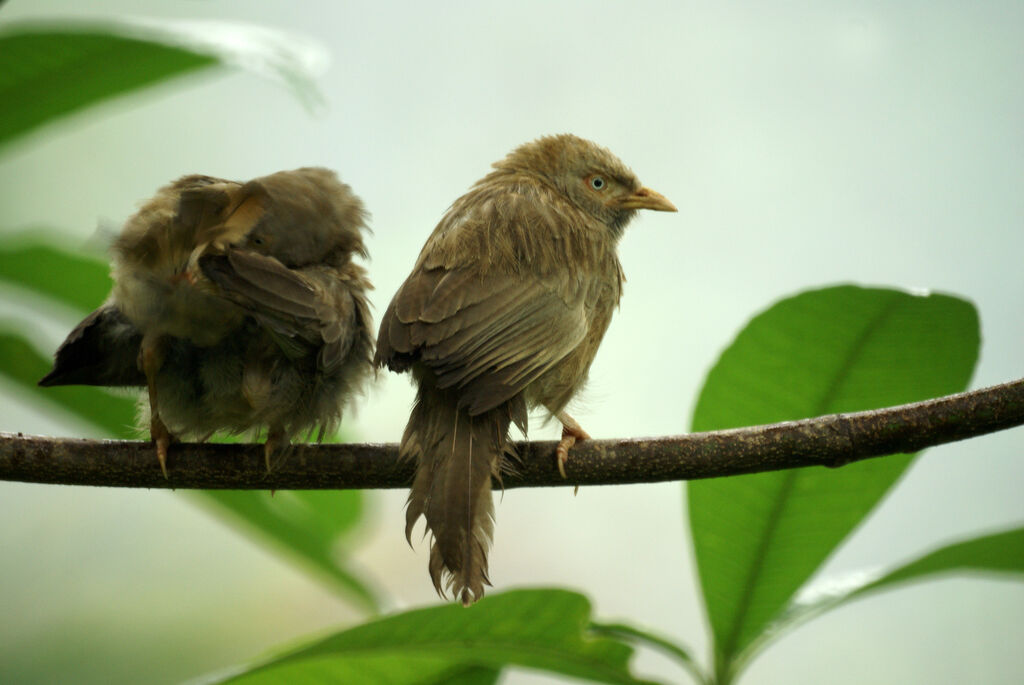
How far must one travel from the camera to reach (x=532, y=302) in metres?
2.76

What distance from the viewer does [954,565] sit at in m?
2.46

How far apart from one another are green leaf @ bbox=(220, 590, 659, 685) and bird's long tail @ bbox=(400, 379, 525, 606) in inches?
6.8

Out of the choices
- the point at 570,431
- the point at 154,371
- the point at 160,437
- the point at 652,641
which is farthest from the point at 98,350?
the point at 652,641

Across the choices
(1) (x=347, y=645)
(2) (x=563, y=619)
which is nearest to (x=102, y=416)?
(1) (x=347, y=645)

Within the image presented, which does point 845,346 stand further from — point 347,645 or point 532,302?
point 347,645

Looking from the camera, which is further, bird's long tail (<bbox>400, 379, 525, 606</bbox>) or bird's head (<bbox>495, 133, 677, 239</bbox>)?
bird's head (<bbox>495, 133, 677, 239</bbox>)

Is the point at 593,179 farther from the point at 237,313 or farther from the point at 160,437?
the point at 160,437

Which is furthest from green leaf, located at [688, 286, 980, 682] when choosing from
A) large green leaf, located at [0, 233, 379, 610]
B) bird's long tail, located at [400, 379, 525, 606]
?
large green leaf, located at [0, 233, 379, 610]

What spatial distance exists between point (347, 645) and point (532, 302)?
983mm

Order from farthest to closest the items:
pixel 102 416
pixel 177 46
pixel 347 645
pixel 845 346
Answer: pixel 102 416 < pixel 845 346 < pixel 177 46 < pixel 347 645

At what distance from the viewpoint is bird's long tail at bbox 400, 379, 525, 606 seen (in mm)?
2205

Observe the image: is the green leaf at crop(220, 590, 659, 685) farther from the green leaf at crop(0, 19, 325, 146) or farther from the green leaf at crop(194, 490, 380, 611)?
the green leaf at crop(0, 19, 325, 146)

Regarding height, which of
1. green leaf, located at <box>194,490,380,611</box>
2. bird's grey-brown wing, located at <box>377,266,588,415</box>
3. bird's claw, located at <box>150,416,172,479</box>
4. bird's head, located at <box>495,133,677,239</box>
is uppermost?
bird's head, located at <box>495,133,677,239</box>

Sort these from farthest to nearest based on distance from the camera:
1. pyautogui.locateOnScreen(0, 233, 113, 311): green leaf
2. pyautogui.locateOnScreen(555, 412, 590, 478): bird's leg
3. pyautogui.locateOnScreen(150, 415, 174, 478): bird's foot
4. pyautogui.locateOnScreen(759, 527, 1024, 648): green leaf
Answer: pyautogui.locateOnScreen(0, 233, 113, 311): green leaf < pyautogui.locateOnScreen(555, 412, 590, 478): bird's leg < pyautogui.locateOnScreen(150, 415, 174, 478): bird's foot < pyautogui.locateOnScreen(759, 527, 1024, 648): green leaf
